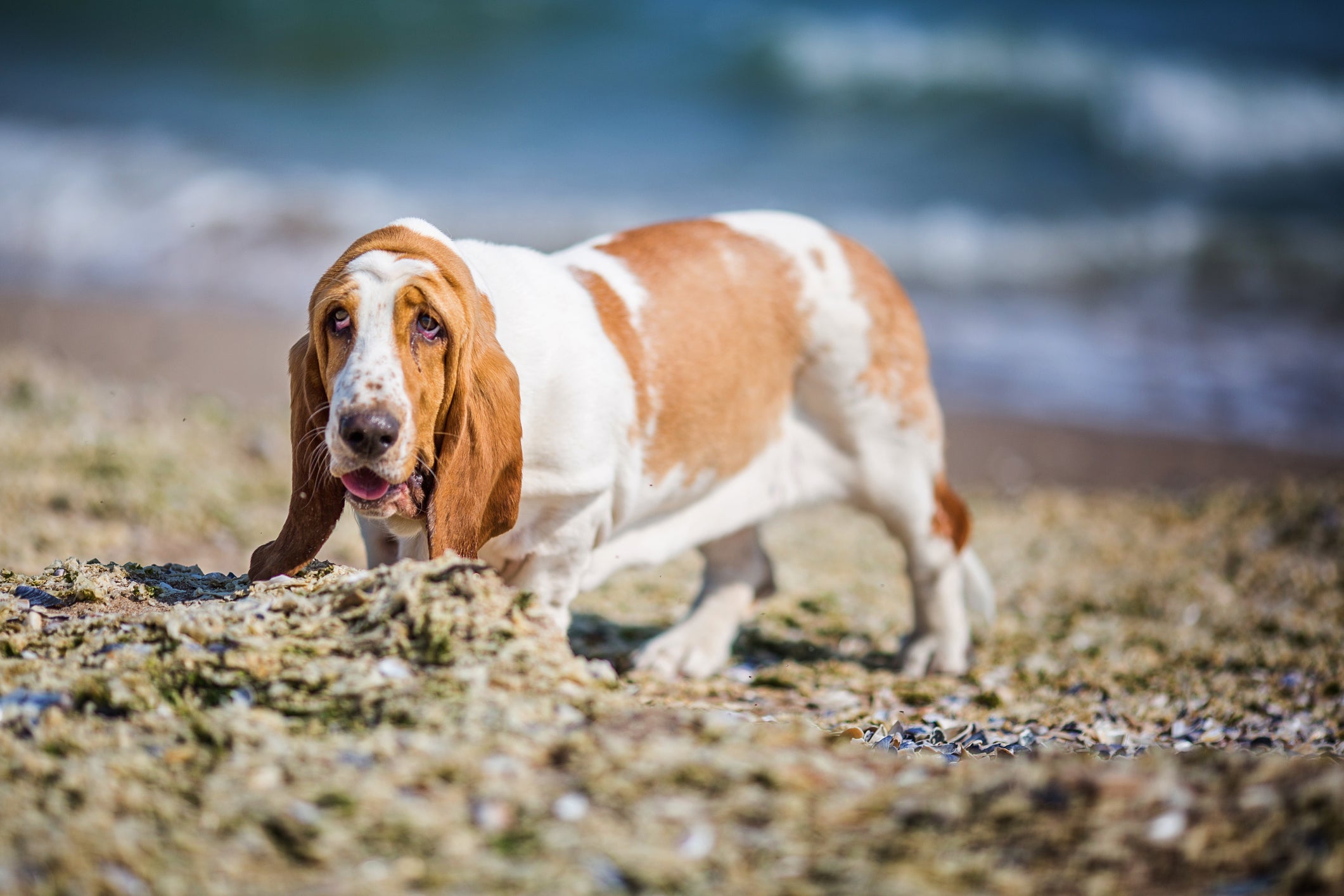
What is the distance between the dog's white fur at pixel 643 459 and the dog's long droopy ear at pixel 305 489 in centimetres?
14

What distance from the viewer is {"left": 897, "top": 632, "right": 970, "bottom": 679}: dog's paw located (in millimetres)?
4891

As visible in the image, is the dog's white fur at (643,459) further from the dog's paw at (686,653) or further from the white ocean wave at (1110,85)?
the white ocean wave at (1110,85)

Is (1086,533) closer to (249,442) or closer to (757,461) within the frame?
(757,461)

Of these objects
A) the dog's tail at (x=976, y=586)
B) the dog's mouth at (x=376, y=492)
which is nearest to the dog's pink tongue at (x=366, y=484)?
the dog's mouth at (x=376, y=492)

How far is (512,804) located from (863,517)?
6.54 meters

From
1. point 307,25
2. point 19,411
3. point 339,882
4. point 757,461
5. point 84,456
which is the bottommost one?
point 339,882

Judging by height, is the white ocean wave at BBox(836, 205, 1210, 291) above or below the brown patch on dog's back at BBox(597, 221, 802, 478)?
above

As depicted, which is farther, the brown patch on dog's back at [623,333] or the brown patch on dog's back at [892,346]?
the brown patch on dog's back at [892,346]

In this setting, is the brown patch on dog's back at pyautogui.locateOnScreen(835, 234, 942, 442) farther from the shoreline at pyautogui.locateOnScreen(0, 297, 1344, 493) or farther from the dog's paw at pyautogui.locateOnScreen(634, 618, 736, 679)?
the shoreline at pyautogui.locateOnScreen(0, 297, 1344, 493)

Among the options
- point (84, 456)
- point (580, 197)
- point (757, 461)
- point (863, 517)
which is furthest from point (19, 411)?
point (580, 197)

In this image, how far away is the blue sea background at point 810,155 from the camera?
12.1 metres

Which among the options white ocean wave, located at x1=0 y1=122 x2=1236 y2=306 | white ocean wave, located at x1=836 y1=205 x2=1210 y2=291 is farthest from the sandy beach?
white ocean wave, located at x1=836 y1=205 x2=1210 y2=291

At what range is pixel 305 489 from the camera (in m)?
3.29

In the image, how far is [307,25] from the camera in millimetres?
21109
